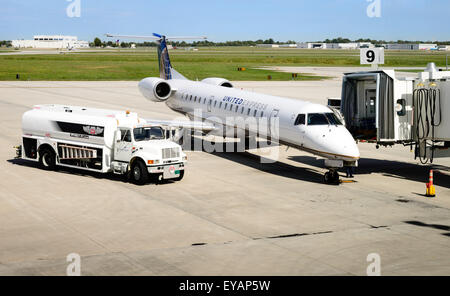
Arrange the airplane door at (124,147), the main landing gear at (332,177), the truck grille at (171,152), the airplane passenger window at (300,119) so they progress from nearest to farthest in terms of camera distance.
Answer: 1. the truck grille at (171,152)
2. the airplane door at (124,147)
3. the main landing gear at (332,177)
4. the airplane passenger window at (300,119)

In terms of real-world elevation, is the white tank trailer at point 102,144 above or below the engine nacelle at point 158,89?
below

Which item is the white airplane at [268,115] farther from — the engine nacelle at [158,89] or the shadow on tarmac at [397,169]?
the shadow on tarmac at [397,169]

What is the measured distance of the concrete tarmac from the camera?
13.6m

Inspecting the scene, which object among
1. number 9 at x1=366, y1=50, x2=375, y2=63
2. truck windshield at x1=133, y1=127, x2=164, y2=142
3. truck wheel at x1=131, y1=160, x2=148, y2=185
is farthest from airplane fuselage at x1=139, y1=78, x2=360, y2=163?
truck wheel at x1=131, y1=160, x2=148, y2=185

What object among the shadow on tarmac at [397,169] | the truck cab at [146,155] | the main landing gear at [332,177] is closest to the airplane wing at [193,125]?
the shadow on tarmac at [397,169]

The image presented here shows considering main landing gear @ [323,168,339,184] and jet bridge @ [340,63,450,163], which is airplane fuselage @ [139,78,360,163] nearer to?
main landing gear @ [323,168,339,184]

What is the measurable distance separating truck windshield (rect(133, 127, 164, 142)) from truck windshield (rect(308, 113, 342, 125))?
5723mm

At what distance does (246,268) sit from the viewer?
1323 centimetres

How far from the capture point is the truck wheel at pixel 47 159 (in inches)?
950

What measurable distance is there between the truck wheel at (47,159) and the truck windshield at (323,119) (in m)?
10.2

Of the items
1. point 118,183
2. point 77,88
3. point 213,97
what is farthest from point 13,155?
point 77,88

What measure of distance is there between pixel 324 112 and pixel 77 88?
47987mm

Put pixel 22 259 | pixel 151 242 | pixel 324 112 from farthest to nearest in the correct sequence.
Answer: pixel 324 112, pixel 151 242, pixel 22 259
